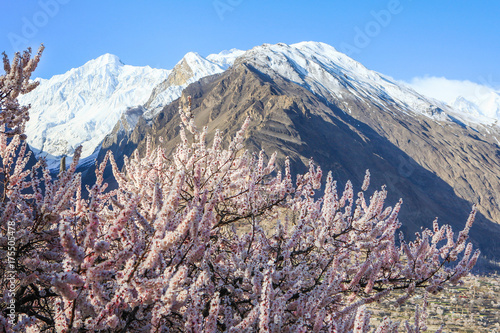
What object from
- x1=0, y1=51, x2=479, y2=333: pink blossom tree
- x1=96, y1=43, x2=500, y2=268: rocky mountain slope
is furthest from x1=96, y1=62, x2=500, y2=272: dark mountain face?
x1=0, y1=51, x2=479, y2=333: pink blossom tree

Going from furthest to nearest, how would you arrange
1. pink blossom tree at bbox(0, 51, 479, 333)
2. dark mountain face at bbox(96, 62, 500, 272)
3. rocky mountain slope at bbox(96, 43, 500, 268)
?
rocky mountain slope at bbox(96, 43, 500, 268)
dark mountain face at bbox(96, 62, 500, 272)
pink blossom tree at bbox(0, 51, 479, 333)

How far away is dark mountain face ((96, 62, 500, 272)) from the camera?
96.8 metres

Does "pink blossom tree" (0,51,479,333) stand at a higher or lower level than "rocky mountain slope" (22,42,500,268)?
lower

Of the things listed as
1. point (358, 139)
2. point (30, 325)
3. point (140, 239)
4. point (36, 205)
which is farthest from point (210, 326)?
point (358, 139)

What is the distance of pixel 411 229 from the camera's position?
→ 85125 mm

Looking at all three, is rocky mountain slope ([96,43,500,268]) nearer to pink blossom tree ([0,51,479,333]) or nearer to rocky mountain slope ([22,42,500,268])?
rocky mountain slope ([22,42,500,268])

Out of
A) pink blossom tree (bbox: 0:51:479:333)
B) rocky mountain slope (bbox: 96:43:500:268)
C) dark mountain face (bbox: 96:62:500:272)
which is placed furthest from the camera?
rocky mountain slope (bbox: 96:43:500:268)

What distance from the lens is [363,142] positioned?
12544 cm

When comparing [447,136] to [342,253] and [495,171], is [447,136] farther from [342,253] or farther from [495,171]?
[342,253]

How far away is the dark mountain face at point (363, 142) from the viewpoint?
9681cm

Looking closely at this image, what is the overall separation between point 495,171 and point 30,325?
167153mm

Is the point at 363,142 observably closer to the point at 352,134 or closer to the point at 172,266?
the point at 352,134

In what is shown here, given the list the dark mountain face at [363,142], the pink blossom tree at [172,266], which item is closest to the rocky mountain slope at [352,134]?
the dark mountain face at [363,142]

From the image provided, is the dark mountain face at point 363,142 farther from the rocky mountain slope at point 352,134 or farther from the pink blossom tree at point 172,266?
the pink blossom tree at point 172,266
